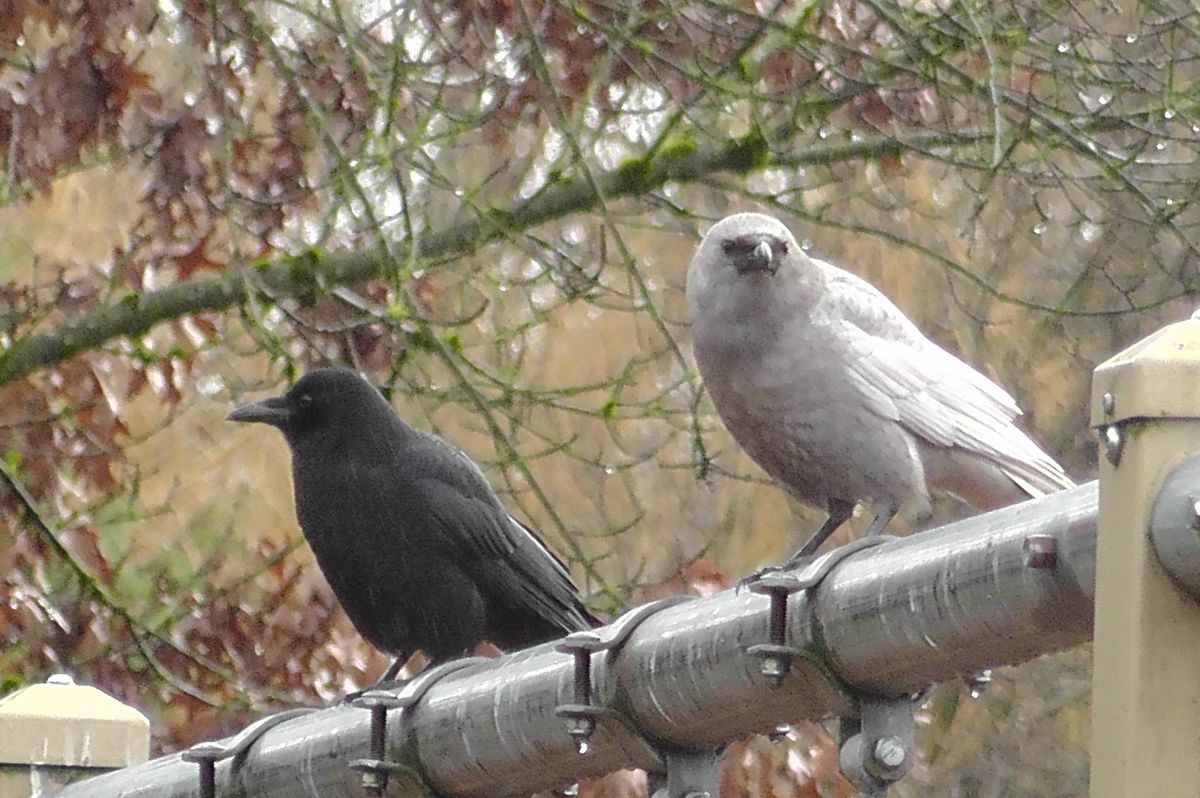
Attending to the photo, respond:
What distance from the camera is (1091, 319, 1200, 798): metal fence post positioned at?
4.97 feet

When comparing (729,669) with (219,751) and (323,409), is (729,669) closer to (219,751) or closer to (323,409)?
(219,751)

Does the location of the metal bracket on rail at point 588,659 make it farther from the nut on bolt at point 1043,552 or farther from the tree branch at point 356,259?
the tree branch at point 356,259

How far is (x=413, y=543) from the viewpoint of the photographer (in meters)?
5.34

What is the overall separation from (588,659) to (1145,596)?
98 centimetres

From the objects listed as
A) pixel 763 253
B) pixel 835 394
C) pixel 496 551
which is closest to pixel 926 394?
pixel 835 394

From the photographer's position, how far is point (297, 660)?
6543 millimetres

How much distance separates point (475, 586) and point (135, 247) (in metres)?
1.71

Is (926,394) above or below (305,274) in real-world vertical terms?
below

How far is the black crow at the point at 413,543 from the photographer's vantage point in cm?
531

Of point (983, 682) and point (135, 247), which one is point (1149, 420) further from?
point (135, 247)

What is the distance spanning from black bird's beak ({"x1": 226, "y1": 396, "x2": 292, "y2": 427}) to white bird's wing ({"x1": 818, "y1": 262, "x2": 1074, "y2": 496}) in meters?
1.64

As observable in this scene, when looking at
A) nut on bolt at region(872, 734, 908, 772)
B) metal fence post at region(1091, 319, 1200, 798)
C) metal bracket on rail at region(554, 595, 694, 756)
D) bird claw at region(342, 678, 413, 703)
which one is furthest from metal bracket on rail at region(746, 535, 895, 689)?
bird claw at region(342, 678, 413, 703)

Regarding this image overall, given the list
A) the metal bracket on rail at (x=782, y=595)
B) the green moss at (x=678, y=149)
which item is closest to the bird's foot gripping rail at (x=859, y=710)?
the metal bracket on rail at (x=782, y=595)

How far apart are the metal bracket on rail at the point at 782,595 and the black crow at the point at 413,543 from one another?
3.13 metres
